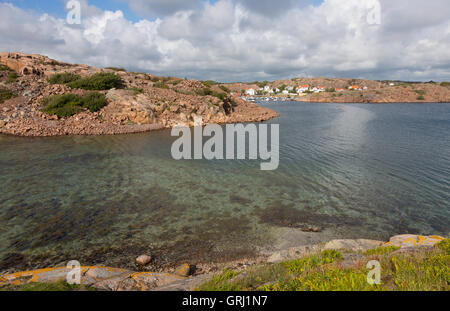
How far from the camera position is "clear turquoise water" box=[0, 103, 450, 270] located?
8812mm

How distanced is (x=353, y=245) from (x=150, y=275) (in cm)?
698

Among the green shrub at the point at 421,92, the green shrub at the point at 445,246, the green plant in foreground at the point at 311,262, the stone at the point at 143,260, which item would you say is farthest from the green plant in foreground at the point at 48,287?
the green shrub at the point at 421,92

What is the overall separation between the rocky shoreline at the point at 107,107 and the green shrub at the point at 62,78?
3.13 feet

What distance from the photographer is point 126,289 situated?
18.6 ft

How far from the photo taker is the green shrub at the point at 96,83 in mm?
36562

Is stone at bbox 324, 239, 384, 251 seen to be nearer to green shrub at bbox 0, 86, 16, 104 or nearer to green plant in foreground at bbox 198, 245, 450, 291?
green plant in foreground at bbox 198, 245, 450, 291

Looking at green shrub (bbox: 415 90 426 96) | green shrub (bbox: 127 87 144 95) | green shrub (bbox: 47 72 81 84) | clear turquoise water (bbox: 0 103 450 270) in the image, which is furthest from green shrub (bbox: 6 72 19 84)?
green shrub (bbox: 415 90 426 96)

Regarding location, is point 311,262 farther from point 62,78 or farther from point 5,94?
point 62,78

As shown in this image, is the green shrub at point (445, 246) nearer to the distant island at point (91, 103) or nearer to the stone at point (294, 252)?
the stone at point (294, 252)

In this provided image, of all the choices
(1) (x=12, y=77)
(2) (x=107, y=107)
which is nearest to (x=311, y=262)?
(2) (x=107, y=107)

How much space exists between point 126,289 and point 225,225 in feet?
17.2

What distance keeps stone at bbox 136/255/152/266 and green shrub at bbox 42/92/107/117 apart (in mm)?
29514
